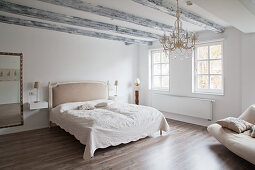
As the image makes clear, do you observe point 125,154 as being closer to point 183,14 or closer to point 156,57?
point 183,14

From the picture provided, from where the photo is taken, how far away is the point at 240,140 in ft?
9.01

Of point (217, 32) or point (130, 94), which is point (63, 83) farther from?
point (217, 32)

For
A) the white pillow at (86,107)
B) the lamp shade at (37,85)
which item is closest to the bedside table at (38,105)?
the lamp shade at (37,85)

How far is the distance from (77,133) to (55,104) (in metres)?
1.64

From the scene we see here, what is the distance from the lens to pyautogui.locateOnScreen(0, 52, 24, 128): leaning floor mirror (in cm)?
387

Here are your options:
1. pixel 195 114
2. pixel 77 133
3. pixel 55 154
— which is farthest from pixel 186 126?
pixel 55 154

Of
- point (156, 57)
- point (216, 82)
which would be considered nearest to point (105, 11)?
point (216, 82)

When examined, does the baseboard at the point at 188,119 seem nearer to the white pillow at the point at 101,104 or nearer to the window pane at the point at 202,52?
the window pane at the point at 202,52

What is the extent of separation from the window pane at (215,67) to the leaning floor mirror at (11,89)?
15.2ft

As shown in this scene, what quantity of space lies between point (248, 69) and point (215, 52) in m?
0.92

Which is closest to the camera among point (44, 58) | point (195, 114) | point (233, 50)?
point (233, 50)

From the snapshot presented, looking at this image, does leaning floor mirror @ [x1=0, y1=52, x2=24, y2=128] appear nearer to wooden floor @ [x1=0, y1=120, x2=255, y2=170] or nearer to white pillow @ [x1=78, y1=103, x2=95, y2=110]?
wooden floor @ [x1=0, y1=120, x2=255, y2=170]

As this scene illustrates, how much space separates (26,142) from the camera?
11.5 ft

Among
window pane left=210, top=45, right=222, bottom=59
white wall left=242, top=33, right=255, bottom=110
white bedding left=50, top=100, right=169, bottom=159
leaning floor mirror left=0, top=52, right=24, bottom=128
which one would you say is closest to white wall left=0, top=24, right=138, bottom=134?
leaning floor mirror left=0, top=52, right=24, bottom=128
